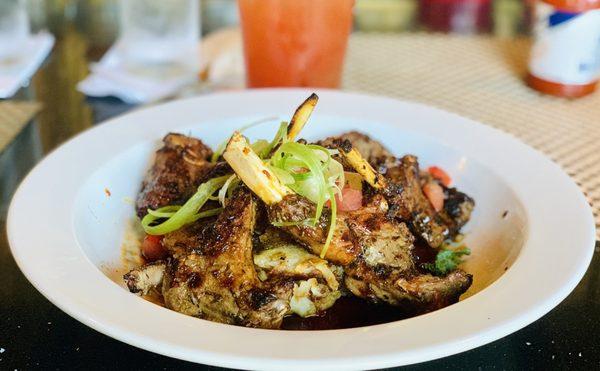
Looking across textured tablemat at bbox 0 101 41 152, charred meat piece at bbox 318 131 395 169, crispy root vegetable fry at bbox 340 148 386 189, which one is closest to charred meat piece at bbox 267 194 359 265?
crispy root vegetable fry at bbox 340 148 386 189

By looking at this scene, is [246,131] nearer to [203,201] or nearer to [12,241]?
[203,201]

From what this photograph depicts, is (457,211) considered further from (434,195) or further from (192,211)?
(192,211)

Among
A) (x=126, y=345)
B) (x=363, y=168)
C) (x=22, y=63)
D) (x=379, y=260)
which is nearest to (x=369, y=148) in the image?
(x=363, y=168)

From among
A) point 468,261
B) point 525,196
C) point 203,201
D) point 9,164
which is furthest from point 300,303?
point 9,164

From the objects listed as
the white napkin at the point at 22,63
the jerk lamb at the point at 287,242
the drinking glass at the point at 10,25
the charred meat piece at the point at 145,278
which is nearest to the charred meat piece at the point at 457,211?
the jerk lamb at the point at 287,242

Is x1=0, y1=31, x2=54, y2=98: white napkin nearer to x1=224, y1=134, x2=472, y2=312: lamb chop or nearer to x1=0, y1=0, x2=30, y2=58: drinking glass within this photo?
x1=0, y1=0, x2=30, y2=58: drinking glass

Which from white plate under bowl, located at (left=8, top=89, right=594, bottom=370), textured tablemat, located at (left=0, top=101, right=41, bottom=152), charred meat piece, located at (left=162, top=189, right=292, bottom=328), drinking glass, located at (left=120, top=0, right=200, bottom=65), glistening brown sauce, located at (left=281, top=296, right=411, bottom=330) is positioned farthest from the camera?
drinking glass, located at (left=120, top=0, right=200, bottom=65)
